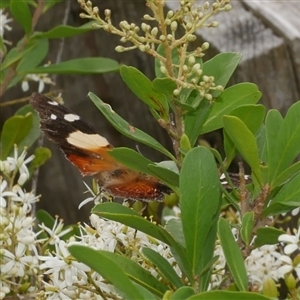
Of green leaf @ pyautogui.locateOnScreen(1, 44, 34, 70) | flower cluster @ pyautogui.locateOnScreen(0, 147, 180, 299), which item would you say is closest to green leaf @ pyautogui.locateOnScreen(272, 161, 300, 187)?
flower cluster @ pyautogui.locateOnScreen(0, 147, 180, 299)

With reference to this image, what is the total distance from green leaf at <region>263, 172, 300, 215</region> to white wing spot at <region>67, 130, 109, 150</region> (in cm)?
28

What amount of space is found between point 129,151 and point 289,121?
0.72 feet

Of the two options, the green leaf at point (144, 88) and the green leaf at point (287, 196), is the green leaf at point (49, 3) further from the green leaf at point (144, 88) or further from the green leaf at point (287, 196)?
the green leaf at point (287, 196)

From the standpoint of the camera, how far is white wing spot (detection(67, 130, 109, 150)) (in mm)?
1003

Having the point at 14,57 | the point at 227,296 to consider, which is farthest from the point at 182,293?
the point at 14,57

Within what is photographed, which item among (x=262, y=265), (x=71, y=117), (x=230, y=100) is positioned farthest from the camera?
(x=262, y=265)

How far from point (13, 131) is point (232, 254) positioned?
0.98 meters

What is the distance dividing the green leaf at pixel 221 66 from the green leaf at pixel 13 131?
2.60ft

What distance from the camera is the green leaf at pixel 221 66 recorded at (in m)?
0.94

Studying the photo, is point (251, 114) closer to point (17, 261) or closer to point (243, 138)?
point (243, 138)

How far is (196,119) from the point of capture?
93cm

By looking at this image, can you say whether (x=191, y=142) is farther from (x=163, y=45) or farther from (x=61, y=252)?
(x=61, y=252)

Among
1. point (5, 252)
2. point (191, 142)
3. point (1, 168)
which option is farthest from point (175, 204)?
point (191, 142)

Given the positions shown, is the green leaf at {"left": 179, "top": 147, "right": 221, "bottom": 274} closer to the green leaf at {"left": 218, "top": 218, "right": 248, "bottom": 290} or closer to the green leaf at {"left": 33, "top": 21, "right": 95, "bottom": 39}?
the green leaf at {"left": 218, "top": 218, "right": 248, "bottom": 290}
